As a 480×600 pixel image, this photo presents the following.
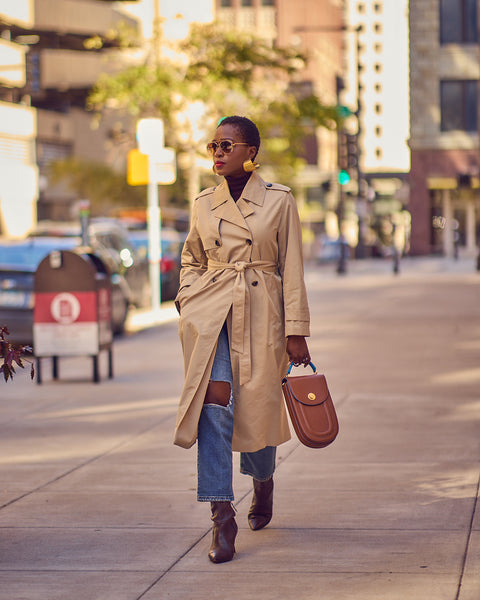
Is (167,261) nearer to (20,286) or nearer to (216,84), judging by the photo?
(216,84)

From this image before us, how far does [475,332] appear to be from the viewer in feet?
54.8

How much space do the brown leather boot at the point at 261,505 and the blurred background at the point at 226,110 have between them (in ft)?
32.6

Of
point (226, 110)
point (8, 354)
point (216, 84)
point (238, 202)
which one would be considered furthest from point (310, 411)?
point (226, 110)

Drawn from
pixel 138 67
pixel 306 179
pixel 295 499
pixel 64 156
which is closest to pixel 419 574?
pixel 295 499

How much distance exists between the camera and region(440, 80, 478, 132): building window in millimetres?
50188

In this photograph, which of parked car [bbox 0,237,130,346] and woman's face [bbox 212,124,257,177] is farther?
parked car [bbox 0,237,130,346]

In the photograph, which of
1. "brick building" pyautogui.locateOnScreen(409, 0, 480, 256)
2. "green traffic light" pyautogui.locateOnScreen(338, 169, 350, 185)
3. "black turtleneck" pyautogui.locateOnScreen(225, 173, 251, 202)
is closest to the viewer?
"black turtleneck" pyautogui.locateOnScreen(225, 173, 251, 202)

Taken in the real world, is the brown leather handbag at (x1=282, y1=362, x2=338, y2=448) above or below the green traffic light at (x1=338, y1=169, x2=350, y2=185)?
below

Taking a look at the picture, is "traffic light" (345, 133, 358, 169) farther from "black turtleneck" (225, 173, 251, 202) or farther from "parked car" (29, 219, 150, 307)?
"black turtleneck" (225, 173, 251, 202)

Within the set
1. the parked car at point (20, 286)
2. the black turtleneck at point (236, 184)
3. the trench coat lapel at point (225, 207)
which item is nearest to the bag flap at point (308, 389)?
the trench coat lapel at point (225, 207)

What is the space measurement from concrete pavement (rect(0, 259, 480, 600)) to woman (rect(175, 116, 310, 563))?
40 centimetres

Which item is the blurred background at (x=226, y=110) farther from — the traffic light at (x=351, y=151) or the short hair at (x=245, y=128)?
the short hair at (x=245, y=128)

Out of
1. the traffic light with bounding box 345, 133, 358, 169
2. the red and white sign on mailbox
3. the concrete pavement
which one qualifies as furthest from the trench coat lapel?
the traffic light with bounding box 345, 133, 358, 169

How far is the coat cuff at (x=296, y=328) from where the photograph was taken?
562cm
